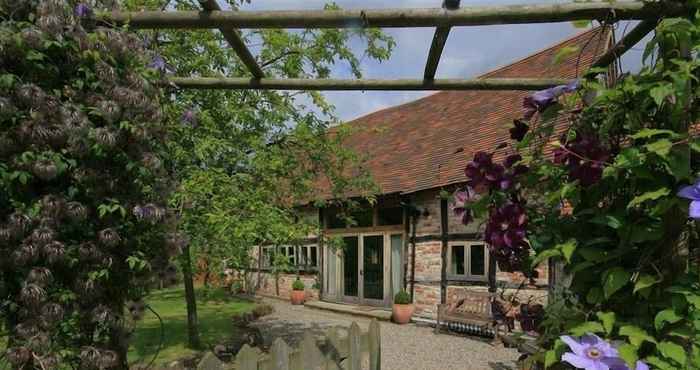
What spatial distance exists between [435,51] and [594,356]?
1.60m

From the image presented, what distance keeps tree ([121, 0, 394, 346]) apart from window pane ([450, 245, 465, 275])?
11.0 feet

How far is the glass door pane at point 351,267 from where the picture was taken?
1380 cm

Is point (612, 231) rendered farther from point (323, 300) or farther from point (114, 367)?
point (323, 300)

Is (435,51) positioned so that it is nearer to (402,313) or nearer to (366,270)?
(402,313)

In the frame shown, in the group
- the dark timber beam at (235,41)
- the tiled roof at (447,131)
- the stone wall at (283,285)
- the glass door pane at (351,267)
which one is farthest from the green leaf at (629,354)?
the stone wall at (283,285)

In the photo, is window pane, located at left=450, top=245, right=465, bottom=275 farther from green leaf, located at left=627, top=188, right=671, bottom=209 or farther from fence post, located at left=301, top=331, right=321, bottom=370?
green leaf, located at left=627, top=188, right=671, bottom=209

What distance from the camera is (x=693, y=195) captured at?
3.82 ft

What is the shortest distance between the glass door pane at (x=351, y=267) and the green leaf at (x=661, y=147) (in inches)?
498

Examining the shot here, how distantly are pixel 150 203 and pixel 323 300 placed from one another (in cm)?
1300

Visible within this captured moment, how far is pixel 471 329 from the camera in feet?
32.4

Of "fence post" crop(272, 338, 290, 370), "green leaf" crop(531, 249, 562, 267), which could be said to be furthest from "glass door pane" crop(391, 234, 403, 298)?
"green leaf" crop(531, 249, 562, 267)

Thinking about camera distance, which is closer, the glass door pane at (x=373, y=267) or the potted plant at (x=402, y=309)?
the potted plant at (x=402, y=309)

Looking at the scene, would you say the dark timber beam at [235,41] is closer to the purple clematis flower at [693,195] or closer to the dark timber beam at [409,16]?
the dark timber beam at [409,16]

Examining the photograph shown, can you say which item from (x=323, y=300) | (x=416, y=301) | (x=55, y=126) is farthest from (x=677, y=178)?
(x=323, y=300)
